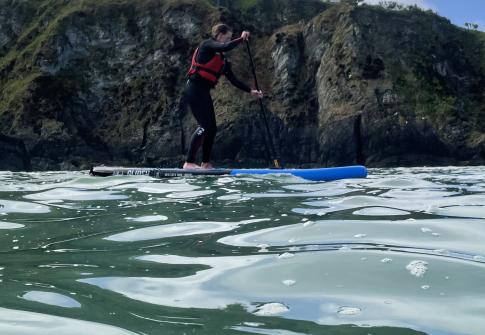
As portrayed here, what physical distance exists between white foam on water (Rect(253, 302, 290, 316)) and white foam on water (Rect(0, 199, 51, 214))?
386cm

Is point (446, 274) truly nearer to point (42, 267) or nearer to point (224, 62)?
point (42, 267)

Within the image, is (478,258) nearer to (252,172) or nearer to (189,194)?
(189,194)

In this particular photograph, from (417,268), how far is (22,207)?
15.2 ft

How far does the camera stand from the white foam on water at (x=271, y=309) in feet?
7.02

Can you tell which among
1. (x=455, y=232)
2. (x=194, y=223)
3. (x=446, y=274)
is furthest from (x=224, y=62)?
(x=446, y=274)

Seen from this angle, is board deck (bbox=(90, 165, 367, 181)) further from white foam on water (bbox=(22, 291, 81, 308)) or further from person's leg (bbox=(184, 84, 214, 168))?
white foam on water (bbox=(22, 291, 81, 308))

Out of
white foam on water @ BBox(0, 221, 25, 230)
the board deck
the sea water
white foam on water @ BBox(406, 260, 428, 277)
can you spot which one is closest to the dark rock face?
the board deck

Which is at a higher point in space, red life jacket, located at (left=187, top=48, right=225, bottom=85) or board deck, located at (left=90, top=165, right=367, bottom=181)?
red life jacket, located at (left=187, top=48, right=225, bottom=85)

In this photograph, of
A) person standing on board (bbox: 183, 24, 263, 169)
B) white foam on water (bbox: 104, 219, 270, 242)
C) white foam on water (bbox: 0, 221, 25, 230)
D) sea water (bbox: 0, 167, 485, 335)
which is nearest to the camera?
sea water (bbox: 0, 167, 485, 335)

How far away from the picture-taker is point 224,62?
1162 centimetres

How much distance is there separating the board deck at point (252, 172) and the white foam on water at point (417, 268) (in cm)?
648

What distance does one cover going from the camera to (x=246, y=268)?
2.89 m

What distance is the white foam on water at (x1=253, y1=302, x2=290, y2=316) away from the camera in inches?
84.2

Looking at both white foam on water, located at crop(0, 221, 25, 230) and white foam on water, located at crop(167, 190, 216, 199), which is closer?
white foam on water, located at crop(0, 221, 25, 230)
